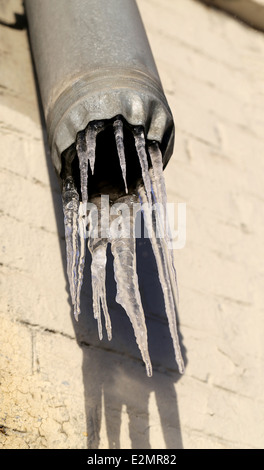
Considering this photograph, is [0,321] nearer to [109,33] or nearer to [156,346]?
[156,346]

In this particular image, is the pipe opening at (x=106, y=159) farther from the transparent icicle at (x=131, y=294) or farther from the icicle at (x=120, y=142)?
the transparent icicle at (x=131, y=294)

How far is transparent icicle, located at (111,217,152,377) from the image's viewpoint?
1335mm

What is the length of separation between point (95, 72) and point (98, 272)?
0.39 meters

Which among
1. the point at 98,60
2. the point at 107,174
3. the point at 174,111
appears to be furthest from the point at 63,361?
the point at 174,111

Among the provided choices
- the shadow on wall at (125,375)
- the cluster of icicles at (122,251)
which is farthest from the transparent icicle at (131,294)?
the shadow on wall at (125,375)

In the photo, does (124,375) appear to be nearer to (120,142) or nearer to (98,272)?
(98,272)

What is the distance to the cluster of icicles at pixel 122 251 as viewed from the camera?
132 cm

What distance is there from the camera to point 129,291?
4.42 feet

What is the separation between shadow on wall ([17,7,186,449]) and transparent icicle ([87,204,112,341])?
0.38 feet

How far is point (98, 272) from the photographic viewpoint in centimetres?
137

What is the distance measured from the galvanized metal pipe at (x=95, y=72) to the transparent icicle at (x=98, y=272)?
156mm

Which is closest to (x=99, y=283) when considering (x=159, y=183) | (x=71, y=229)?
(x=71, y=229)

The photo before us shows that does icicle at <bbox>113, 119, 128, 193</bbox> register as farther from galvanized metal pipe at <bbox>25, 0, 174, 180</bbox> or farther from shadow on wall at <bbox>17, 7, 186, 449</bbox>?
shadow on wall at <bbox>17, 7, 186, 449</bbox>
